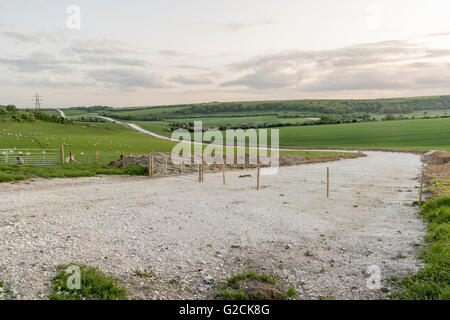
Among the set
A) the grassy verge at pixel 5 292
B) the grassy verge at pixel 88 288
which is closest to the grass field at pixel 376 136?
the grassy verge at pixel 88 288

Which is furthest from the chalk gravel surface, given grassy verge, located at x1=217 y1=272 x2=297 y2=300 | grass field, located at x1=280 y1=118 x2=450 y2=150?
grass field, located at x1=280 y1=118 x2=450 y2=150

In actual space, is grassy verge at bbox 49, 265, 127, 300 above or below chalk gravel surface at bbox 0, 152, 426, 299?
above

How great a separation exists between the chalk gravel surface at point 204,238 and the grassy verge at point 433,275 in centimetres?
31

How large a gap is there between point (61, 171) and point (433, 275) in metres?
21.8

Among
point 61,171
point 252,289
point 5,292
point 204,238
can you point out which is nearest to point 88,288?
point 5,292

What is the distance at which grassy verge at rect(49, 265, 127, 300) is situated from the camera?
6012 mm

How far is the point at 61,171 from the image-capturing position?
74.6 feet

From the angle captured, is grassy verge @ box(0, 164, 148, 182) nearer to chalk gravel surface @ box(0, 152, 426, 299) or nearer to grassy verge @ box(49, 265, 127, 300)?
chalk gravel surface @ box(0, 152, 426, 299)

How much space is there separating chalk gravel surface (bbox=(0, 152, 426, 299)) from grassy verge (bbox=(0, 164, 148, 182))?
11.1 ft

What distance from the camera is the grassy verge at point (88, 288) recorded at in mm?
6012

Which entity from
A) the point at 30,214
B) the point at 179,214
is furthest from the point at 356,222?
the point at 30,214

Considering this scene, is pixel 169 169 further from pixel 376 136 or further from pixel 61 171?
pixel 376 136

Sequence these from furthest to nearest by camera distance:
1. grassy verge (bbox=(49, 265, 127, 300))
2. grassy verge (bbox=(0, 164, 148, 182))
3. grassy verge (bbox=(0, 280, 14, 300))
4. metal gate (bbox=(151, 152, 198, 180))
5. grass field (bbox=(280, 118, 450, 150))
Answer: grass field (bbox=(280, 118, 450, 150)) < metal gate (bbox=(151, 152, 198, 180)) < grassy verge (bbox=(0, 164, 148, 182)) < grassy verge (bbox=(49, 265, 127, 300)) < grassy verge (bbox=(0, 280, 14, 300))

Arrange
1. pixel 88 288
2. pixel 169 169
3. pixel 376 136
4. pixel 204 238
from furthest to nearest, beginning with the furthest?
pixel 376 136 → pixel 169 169 → pixel 204 238 → pixel 88 288
